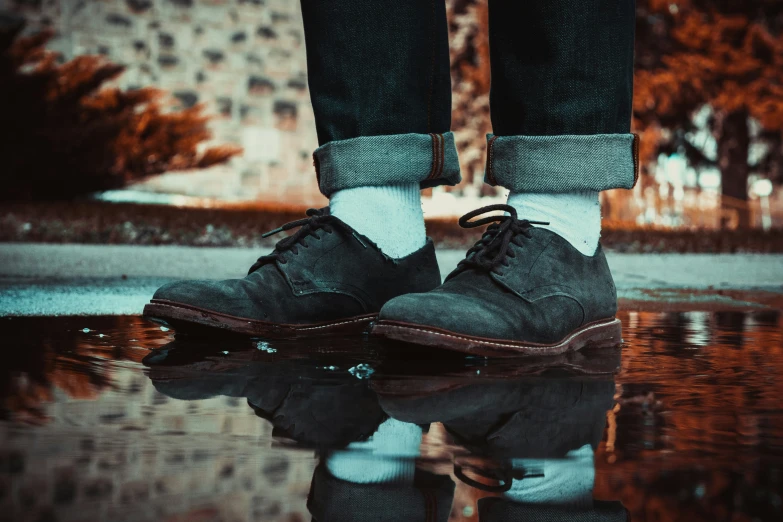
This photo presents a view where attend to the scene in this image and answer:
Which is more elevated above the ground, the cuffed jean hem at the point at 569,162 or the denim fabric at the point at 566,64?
the denim fabric at the point at 566,64

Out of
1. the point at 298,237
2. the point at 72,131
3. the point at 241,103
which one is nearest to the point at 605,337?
the point at 298,237

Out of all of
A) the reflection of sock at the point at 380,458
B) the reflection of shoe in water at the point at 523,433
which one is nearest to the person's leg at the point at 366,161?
the reflection of shoe in water at the point at 523,433

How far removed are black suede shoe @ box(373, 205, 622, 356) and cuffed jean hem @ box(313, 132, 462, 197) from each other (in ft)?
0.41

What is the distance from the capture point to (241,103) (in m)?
8.34

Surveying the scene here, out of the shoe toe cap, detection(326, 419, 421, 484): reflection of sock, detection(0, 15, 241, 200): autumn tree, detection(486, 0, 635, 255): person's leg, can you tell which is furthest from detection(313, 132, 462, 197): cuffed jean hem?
detection(0, 15, 241, 200): autumn tree

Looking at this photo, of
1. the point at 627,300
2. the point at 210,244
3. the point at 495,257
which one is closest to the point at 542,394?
the point at 495,257

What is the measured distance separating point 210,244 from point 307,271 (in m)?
2.24

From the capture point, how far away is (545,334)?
87 centimetres

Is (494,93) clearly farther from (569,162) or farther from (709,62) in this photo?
(709,62)

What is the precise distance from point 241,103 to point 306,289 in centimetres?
762

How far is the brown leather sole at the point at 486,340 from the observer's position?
2.58ft

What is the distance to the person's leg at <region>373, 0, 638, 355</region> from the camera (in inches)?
35.9

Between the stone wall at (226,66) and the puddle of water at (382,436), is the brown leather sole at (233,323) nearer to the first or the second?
the puddle of water at (382,436)

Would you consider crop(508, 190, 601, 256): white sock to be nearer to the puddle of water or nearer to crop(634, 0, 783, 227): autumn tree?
the puddle of water
